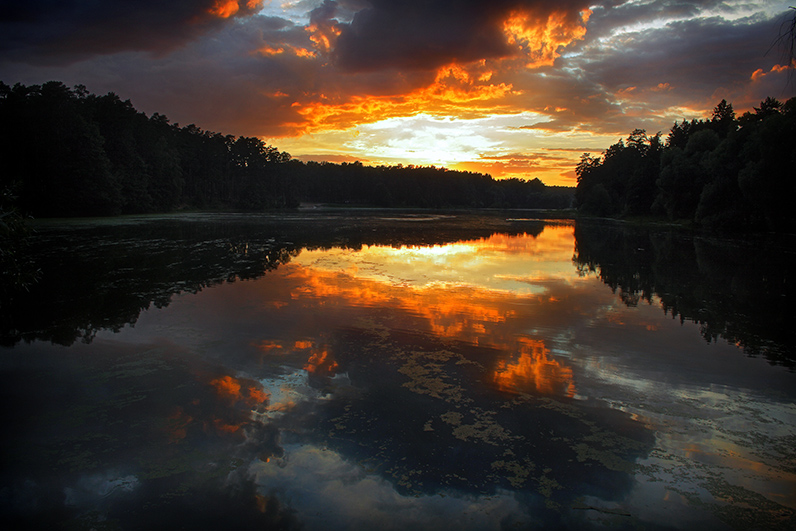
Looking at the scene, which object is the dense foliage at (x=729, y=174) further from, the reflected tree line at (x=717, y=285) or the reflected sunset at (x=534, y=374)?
the reflected sunset at (x=534, y=374)

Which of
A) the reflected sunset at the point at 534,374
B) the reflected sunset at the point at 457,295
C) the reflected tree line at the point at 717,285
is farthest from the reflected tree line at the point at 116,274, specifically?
the reflected tree line at the point at 717,285

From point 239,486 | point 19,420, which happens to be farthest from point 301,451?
point 19,420

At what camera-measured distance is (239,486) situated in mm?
4234

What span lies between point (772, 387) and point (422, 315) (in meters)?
6.23

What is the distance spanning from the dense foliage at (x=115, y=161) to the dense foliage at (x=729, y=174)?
42.1 m

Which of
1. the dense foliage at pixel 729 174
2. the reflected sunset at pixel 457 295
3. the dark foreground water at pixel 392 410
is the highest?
the dense foliage at pixel 729 174

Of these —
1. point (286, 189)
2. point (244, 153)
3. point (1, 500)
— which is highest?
point (244, 153)

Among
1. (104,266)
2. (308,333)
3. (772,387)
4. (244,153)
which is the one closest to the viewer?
(772,387)

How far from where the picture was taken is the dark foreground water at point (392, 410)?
4035 millimetres

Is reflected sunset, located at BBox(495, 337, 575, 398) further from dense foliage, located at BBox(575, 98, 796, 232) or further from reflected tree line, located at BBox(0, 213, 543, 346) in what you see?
dense foliage, located at BBox(575, 98, 796, 232)

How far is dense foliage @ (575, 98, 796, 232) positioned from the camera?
1270 inches

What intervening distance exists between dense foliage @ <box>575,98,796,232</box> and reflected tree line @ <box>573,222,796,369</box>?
8.25m

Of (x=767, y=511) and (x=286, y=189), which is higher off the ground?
(x=286, y=189)

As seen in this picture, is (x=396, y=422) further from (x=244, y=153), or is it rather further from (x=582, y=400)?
(x=244, y=153)
